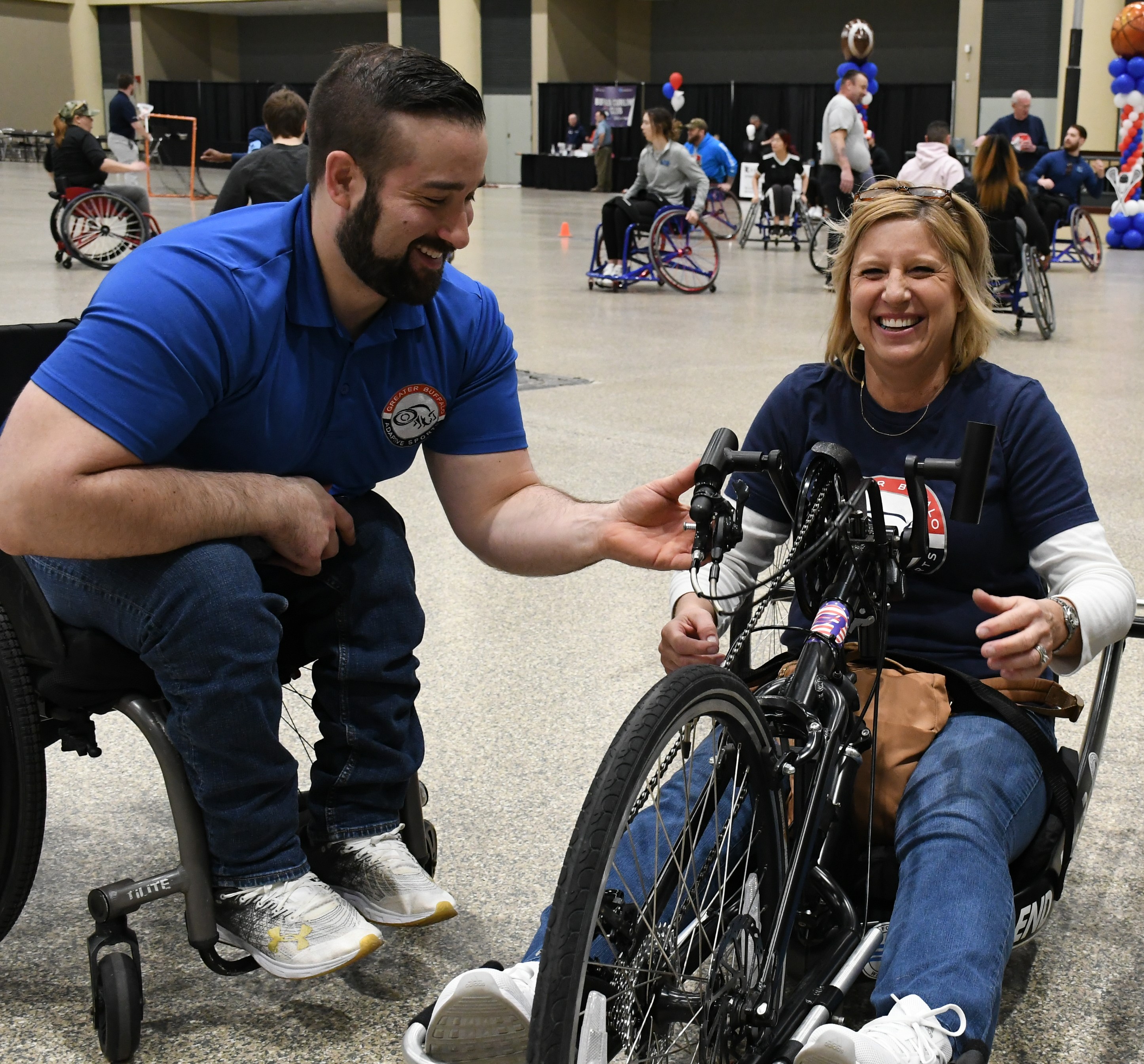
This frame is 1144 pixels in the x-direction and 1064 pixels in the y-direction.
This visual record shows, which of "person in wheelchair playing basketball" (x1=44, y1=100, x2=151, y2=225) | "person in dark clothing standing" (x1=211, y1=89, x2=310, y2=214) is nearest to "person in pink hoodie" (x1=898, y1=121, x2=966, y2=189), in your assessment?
"person in dark clothing standing" (x1=211, y1=89, x2=310, y2=214)

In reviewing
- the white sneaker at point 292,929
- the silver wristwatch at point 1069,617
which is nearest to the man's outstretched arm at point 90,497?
the white sneaker at point 292,929

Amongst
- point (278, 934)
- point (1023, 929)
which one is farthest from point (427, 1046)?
point (1023, 929)

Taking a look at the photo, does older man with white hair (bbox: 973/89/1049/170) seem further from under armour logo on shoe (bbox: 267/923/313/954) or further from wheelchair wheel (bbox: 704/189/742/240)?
under armour logo on shoe (bbox: 267/923/313/954)

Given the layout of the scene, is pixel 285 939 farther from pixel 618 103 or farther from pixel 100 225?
pixel 618 103

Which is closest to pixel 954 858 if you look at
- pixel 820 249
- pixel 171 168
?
pixel 820 249

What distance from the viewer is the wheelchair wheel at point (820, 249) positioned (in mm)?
11695

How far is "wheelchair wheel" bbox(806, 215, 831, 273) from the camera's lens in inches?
460

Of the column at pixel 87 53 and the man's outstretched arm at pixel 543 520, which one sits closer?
the man's outstretched arm at pixel 543 520

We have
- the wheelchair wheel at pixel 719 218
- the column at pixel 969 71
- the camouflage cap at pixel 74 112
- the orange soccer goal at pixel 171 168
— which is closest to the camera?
the camouflage cap at pixel 74 112

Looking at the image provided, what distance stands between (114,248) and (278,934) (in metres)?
9.92

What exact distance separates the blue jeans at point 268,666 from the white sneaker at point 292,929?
2cm

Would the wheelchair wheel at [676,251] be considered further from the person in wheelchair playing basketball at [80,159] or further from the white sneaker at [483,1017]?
the white sneaker at [483,1017]

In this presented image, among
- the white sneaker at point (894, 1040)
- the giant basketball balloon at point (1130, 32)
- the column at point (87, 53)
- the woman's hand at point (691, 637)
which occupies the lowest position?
the white sneaker at point (894, 1040)

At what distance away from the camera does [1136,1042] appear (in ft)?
5.57
